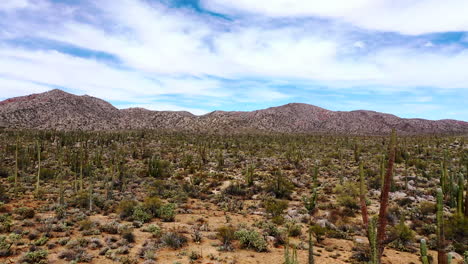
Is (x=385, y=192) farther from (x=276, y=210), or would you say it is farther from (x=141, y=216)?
(x=141, y=216)

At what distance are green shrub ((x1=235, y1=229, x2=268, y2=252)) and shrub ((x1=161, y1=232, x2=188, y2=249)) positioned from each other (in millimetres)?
2276

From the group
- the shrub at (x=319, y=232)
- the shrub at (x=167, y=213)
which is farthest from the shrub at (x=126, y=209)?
the shrub at (x=319, y=232)

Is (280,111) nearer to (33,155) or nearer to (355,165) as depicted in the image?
(355,165)

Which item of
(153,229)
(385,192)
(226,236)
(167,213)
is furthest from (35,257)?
(385,192)

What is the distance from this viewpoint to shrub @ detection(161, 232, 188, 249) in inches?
419

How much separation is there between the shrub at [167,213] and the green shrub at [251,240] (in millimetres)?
4130

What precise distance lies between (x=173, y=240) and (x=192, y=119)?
82.3m

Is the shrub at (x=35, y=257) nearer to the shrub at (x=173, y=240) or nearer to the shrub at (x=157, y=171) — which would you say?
the shrub at (x=173, y=240)

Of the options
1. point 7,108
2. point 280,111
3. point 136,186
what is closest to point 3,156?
point 136,186

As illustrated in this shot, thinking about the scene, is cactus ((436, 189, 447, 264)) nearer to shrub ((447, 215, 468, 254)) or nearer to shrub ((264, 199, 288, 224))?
shrub ((447, 215, 468, 254))

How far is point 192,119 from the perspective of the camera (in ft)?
301

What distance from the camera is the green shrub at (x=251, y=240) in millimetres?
10725

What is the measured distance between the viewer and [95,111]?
85.1m

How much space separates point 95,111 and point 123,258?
86473mm
